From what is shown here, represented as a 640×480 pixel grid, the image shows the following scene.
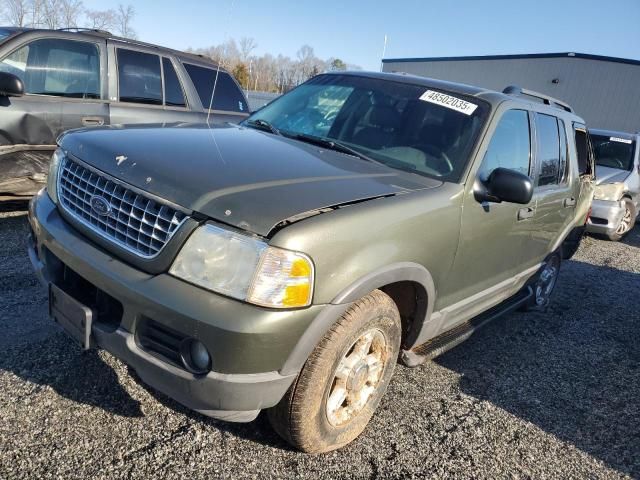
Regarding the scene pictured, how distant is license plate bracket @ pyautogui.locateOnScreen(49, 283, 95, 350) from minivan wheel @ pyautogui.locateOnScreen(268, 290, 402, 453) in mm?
870

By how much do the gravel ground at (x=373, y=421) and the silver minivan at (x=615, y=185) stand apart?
4.92 m

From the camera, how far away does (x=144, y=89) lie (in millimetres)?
5723

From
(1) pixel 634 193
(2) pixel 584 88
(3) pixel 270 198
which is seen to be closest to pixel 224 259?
(3) pixel 270 198

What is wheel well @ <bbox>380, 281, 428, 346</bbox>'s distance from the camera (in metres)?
2.64

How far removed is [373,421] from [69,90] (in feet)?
14.8

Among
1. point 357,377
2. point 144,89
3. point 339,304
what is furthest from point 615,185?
point 339,304

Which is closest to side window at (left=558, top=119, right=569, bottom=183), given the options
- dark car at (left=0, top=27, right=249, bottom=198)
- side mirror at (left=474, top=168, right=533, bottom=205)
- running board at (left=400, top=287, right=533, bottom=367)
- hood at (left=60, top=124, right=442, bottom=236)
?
running board at (left=400, top=287, right=533, bottom=367)

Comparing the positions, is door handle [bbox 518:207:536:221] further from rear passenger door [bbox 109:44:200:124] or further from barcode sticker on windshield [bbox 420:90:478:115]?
rear passenger door [bbox 109:44:200:124]

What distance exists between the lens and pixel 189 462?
2307mm

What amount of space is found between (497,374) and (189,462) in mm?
2224

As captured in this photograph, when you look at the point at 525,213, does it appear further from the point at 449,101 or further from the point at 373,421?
the point at 373,421

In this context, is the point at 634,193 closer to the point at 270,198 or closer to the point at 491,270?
the point at 491,270

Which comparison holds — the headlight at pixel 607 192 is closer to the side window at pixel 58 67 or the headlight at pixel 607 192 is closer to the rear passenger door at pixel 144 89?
the rear passenger door at pixel 144 89

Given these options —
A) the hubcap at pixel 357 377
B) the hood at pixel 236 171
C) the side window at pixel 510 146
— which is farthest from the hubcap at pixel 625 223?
the hubcap at pixel 357 377
